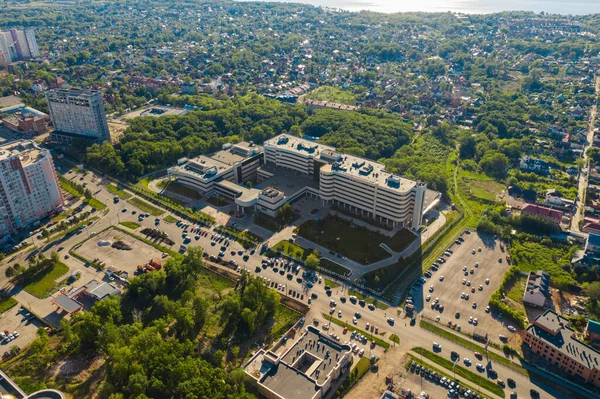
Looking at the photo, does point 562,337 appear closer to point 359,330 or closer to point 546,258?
point 546,258

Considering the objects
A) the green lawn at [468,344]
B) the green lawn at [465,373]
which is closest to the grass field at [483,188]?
the green lawn at [468,344]

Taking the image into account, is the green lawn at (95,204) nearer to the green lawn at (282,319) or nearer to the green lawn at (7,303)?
the green lawn at (7,303)

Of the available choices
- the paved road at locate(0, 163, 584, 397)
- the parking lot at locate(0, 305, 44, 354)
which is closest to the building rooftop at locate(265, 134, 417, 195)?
the paved road at locate(0, 163, 584, 397)

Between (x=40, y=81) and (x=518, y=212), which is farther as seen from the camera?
(x=40, y=81)

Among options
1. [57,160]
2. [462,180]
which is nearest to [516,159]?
[462,180]

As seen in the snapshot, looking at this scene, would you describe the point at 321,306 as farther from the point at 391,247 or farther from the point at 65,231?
the point at 65,231
